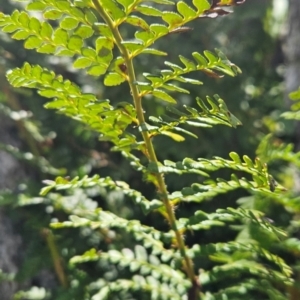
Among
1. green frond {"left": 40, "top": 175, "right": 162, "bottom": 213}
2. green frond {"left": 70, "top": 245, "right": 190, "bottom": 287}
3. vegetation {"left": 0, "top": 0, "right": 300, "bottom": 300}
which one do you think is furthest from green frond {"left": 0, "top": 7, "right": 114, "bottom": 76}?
green frond {"left": 70, "top": 245, "right": 190, "bottom": 287}

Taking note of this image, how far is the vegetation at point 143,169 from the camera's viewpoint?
21.9 inches

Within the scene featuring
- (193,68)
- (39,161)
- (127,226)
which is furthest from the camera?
(39,161)

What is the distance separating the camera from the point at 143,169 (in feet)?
2.09

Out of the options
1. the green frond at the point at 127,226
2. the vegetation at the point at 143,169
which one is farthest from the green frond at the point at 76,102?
the green frond at the point at 127,226

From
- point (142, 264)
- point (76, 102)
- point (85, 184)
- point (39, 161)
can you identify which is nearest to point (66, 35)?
point (76, 102)

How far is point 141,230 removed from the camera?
668 millimetres

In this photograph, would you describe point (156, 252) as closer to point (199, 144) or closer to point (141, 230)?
point (141, 230)

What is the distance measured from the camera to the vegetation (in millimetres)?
556

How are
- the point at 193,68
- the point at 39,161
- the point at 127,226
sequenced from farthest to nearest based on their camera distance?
the point at 39,161
the point at 127,226
the point at 193,68

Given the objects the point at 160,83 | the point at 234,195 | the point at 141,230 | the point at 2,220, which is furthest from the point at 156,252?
the point at 2,220

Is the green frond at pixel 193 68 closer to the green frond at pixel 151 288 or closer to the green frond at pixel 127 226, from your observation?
the green frond at pixel 127 226

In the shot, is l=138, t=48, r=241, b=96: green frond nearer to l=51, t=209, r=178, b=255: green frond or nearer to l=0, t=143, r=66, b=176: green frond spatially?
l=51, t=209, r=178, b=255: green frond

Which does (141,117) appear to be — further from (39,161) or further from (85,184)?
(39,161)

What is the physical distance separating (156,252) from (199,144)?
0.53m
